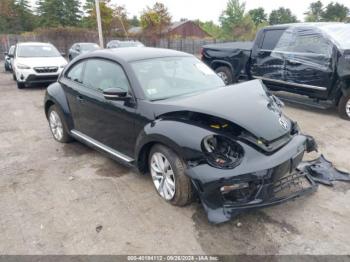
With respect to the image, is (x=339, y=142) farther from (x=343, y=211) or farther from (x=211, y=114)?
(x=211, y=114)

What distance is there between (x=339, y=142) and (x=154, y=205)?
3.54 m

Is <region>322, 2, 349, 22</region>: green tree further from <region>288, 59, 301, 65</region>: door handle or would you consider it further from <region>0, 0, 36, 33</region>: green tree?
<region>288, 59, 301, 65</region>: door handle

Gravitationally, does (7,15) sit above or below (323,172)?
above

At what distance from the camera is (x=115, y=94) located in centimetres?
343

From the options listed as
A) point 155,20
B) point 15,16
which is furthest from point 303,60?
point 15,16

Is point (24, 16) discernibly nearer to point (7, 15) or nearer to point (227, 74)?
point (7, 15)

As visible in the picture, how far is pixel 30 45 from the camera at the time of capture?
11555 millimetres

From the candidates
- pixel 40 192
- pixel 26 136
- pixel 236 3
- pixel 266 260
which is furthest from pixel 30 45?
pixel 236 3

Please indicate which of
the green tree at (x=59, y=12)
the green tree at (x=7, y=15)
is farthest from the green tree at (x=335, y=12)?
the green tree at (x=7, y=15)

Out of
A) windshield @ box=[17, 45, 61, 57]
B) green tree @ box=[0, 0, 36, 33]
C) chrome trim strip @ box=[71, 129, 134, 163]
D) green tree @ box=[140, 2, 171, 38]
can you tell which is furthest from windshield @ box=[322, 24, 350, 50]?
green tree @ box=[0, 0, 36, 33]

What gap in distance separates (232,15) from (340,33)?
136 ft

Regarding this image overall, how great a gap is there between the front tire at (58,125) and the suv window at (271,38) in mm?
5248

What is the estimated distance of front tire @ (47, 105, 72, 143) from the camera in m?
4.97

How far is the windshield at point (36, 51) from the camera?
11.1m
